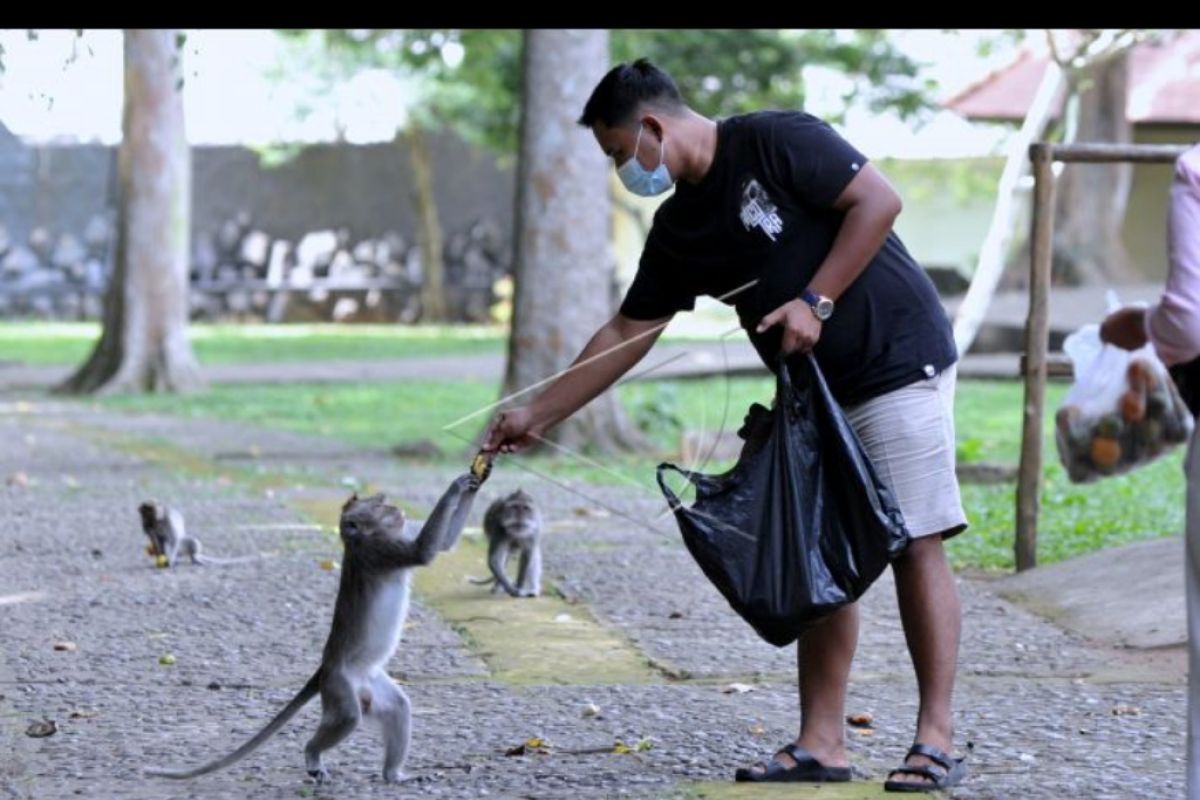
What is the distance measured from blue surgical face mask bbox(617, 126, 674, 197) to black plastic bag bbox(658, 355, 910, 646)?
571mm

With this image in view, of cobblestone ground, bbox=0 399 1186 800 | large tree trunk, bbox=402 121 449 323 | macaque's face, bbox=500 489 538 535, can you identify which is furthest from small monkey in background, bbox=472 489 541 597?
large tree trunk, bbox=402 121 449 323

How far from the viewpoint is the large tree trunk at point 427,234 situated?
37.0 meters

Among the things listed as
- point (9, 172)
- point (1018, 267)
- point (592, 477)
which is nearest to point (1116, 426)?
point (592, 477)

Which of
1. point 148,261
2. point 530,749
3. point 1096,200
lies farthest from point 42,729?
point 1096,200

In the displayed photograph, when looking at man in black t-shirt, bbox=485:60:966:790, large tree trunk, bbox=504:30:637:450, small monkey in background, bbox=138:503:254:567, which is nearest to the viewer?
man in black t-shirt, bbox=485:60:966:790

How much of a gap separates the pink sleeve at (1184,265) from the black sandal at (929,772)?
1233 mm

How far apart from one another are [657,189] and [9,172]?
34.9 metres

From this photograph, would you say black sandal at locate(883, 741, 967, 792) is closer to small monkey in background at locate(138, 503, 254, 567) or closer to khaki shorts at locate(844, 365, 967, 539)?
khaki shorts at locate(844, 365, 967, 539)

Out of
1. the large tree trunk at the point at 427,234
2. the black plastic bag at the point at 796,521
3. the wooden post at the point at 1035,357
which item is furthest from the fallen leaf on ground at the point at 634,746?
the large tree trunk at the point at 427,234

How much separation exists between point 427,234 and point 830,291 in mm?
Result: 32202

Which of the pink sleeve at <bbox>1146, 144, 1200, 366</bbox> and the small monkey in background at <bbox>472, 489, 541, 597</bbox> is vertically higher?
the pink sleeve at <bbox>1146, 144, 1200, 366</bbox>

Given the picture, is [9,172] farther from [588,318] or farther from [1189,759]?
[1189,759]

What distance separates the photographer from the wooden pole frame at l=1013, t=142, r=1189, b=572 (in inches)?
352

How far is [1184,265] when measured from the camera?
4.55 meters
